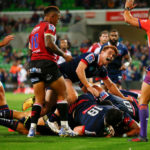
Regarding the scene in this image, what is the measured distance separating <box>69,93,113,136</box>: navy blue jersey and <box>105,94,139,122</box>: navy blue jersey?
41cm

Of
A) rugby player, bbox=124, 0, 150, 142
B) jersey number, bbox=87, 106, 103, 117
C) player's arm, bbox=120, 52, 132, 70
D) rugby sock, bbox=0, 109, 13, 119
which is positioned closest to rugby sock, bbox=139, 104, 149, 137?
rugby player, bbox=124, 0, 150, 142

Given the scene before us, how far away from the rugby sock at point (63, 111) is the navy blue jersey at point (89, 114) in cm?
25

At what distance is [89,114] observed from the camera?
22.0 ft

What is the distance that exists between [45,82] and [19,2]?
97.4 feet

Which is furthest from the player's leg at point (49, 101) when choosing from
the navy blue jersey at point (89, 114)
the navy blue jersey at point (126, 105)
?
the navy blue jersey at point (126, 105)

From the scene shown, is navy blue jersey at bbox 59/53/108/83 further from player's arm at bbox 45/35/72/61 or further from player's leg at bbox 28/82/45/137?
player's leg at bbox 28/82/45/137

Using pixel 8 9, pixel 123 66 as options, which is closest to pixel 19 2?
pixel 8 9

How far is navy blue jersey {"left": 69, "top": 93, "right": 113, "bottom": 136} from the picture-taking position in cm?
654

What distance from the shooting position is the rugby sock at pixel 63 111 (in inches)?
263

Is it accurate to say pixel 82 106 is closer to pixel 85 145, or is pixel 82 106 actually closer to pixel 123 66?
pixel 85 145

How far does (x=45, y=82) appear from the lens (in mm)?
6805

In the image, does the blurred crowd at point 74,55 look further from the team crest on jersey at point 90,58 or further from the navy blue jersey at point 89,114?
the navy blue jersey at point 89,114

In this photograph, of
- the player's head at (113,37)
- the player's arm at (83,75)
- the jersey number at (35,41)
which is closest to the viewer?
the jersey number at (35,41)

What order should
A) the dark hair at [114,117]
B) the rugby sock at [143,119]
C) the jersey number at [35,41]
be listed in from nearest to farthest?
the rugby sock at [143,119], the dark hair at [114,117], the jersey number at [35,41]
